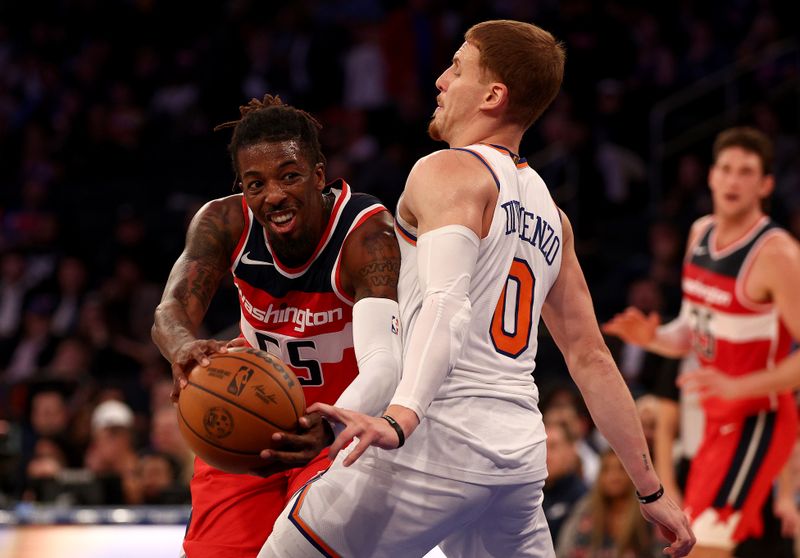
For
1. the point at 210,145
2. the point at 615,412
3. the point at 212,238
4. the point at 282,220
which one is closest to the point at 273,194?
the point at 282,220

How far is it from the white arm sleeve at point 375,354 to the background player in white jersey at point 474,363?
5 cm

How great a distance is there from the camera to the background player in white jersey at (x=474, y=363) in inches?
109

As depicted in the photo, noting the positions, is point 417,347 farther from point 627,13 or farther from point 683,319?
point 627,13

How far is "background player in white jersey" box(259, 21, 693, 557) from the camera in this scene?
2781mm

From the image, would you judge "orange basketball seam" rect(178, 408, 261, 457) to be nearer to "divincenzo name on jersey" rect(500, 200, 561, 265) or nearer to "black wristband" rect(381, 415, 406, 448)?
"black wristband" rect(381, 415, 406, 448)

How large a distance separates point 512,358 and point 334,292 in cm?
58

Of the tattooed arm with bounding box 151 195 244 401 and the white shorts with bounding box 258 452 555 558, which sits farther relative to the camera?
the tattooed arm with bounding box 151 195 244 401

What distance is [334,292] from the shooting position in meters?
3.30

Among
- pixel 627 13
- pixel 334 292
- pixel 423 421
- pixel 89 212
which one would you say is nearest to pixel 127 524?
pixel 334 292

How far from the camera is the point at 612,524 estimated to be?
637cm

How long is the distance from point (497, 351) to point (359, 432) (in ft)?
1.70

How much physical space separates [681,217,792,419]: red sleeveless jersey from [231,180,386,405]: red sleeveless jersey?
2312 mm

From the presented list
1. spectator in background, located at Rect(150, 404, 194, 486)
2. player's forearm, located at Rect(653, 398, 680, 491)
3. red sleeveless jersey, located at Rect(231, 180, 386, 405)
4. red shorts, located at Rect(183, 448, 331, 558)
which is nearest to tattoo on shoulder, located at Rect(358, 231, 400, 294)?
red sleeveless jersey, located at Rect(231, 180, 386, 405)

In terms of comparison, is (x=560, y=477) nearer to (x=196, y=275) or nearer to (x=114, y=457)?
(x=114, y=457)
